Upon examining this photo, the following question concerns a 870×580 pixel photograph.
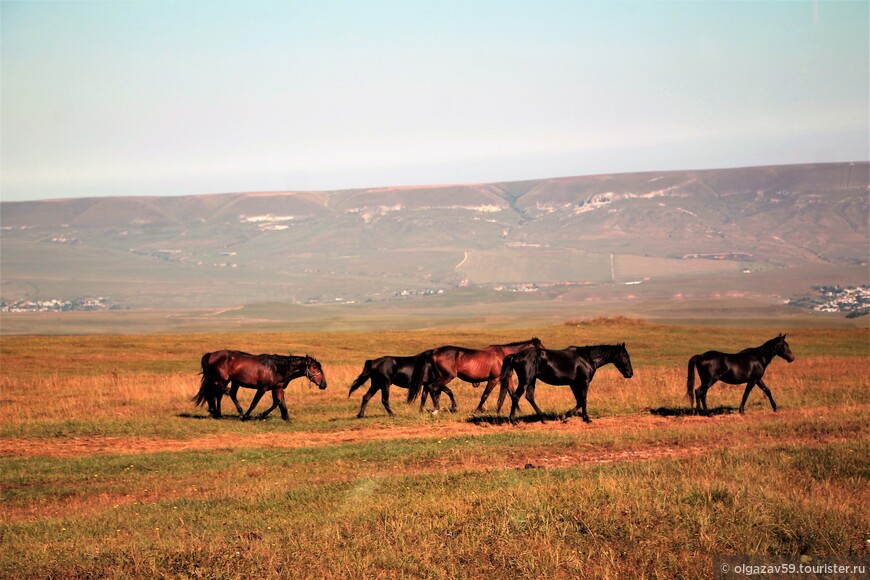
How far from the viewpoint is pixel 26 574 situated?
10.8m

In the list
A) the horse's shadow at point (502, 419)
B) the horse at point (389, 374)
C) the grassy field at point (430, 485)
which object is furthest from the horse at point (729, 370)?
the horse at point (389, 374)

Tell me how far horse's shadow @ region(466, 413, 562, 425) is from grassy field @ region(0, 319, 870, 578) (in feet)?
0.67

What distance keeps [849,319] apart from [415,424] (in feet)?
462

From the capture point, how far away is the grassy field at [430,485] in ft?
36.6

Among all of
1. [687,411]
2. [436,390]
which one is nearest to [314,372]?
[436,390]

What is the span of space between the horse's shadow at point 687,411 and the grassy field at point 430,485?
0.09 m

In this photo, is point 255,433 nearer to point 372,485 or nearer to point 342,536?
point 372,485

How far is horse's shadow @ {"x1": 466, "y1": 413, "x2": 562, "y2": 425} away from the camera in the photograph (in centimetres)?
2325

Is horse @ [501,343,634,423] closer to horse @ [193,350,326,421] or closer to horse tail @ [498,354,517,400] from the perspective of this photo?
horse tail @ [498,354,517,400]

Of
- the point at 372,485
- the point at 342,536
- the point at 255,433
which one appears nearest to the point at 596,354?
the point at 255,433

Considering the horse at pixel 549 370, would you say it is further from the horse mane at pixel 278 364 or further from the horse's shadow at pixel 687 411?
the horse mane at pixel 278 364

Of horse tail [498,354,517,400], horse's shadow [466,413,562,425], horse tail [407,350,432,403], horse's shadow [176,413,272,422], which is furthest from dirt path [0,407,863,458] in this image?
horse's shadow [176,413,272,422]

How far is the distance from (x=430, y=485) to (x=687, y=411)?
11.8 metres

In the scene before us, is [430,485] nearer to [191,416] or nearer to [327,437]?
[327,437]
